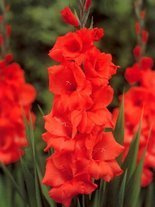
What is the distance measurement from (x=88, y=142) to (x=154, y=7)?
2.25m

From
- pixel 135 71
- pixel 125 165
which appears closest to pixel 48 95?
pixel 135 71

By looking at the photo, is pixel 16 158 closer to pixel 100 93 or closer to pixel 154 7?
pixel 100 93

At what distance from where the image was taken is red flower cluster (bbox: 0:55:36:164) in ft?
10.6

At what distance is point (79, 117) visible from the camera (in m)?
2.42

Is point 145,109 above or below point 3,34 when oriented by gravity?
below

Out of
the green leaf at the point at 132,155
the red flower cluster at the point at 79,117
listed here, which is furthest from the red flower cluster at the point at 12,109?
the red flower cluster at the point at 79,117

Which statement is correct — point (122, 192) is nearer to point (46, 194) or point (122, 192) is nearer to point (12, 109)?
point (46, 194)

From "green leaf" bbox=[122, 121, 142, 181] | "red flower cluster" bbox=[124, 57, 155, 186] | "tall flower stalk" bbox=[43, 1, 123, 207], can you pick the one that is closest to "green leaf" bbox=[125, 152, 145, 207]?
"green leaf" bbox=[122, 121, 142, 181]

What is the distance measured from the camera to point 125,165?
9.03 ft

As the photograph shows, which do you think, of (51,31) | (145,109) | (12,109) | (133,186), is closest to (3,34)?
(12,109)

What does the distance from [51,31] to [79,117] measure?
7.00ft

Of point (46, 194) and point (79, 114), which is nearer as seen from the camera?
point (79, 114)

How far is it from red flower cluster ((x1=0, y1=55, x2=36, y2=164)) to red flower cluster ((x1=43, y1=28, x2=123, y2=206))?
72 cm

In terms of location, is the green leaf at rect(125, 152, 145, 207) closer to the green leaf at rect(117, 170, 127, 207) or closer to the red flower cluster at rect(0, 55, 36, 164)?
the green leaf at rect(117, 170, 127, 207)
